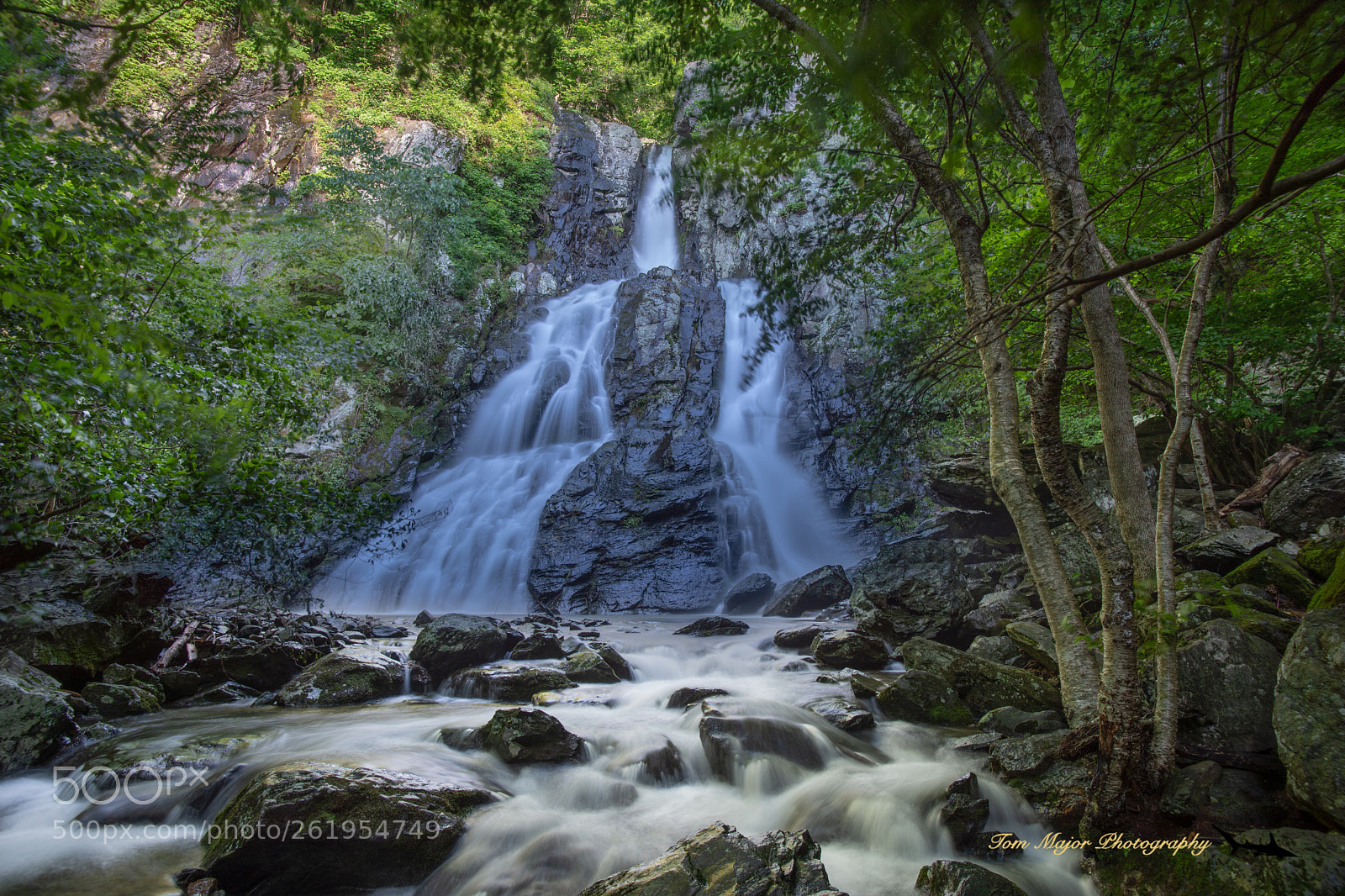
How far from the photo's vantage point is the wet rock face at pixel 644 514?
1531cm

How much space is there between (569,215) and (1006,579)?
2507cm

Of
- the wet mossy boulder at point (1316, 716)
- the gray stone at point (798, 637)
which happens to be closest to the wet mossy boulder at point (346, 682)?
the gray stone at point (798, 637)

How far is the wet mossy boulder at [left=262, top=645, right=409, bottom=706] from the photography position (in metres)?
6.86

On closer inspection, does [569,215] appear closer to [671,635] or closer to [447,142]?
[447,142]

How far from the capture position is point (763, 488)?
62.1 feet

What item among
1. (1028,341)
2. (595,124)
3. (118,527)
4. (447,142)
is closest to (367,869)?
(118,527)

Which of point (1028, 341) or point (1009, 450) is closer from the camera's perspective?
point (1009, 450)

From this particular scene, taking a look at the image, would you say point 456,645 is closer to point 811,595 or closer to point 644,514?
point 811,595

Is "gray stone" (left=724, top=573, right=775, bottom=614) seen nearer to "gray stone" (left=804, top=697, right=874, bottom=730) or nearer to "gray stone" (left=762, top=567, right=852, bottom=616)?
"gray stone" (left=762, top=567, right=852, bottom=616)

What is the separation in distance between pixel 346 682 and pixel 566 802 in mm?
3860

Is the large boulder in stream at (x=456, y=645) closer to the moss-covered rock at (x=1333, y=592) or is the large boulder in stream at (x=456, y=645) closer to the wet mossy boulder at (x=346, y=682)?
the wet mossy boulder at (x=346, y=682)

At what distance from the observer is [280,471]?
25.6 ft

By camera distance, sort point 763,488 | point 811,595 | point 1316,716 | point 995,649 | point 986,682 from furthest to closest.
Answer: point 763,488
point 811,595
point 995,649
point 986,682
point 1316,716

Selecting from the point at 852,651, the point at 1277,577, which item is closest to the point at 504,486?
the point at 852,651
